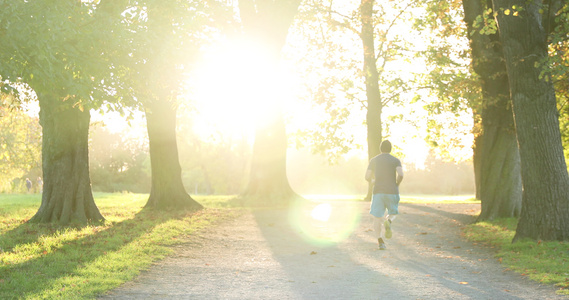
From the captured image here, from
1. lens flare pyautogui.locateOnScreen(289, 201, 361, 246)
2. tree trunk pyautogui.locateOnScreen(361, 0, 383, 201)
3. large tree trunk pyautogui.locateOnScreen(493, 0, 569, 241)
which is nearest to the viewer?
large tree trunk pyautogui.locateOnScreen(493, 0, 569, 241)

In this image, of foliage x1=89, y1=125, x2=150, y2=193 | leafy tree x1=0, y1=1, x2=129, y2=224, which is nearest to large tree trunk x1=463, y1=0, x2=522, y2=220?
leafy tree x1=0, y1=1, x2=129, y2=224

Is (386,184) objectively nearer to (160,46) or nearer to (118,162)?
(160,46)

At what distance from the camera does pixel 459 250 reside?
11273 mm

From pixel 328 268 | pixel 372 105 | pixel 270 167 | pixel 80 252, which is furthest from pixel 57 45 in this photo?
pixel 372 105

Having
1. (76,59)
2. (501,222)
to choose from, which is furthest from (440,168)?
(76,59)

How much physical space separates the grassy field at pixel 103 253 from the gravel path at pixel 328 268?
1.17 ft

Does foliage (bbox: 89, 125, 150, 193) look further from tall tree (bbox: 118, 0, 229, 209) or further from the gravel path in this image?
the gravel path

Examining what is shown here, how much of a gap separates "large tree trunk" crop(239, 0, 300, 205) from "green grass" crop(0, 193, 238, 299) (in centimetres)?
701

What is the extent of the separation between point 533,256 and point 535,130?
2.71 metres

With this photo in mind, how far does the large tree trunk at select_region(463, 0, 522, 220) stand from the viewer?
1531 centimetres

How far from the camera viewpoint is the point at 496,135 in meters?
15.7

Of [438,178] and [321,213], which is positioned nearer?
[321,213]

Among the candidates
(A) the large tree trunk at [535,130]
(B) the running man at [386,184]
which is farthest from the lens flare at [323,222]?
(A) the large tree trunk at [535,130]

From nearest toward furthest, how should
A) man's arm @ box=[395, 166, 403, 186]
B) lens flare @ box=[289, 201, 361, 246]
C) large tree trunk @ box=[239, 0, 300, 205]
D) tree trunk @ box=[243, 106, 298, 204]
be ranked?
man's arm @ box=[395, 166, 403, 186]
lens flare @ box=[289, 201, 361, 246]
large tree trunk @ box=[239, 0, 300, 205]
tree trunk @ box=[243, 106, 298, 204]
